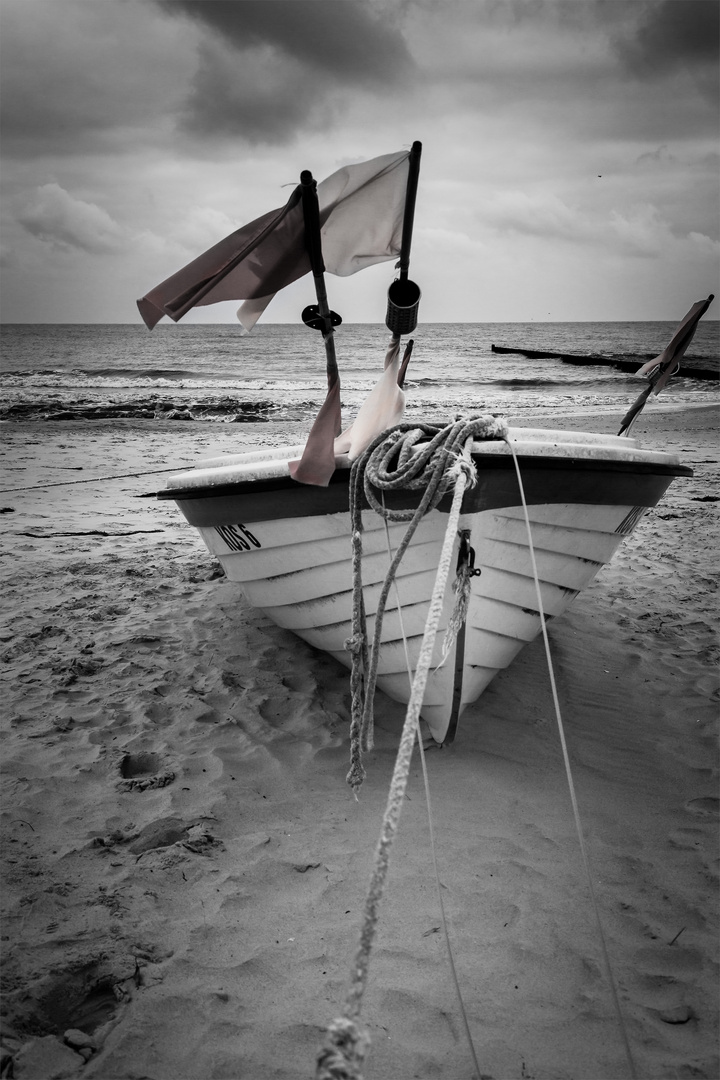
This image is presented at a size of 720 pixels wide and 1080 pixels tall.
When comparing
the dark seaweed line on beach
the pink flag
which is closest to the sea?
the dark seaweed line on beach

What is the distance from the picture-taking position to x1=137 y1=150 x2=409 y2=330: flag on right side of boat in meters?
2.52

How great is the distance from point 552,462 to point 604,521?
0.56 metres

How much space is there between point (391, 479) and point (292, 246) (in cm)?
99

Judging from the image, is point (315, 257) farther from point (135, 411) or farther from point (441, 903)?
point (135, 411)

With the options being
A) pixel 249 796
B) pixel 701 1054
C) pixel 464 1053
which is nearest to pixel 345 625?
pixel 249 796

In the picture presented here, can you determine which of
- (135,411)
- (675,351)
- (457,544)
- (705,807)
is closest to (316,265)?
(457,544)

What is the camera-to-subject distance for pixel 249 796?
289 centimetres

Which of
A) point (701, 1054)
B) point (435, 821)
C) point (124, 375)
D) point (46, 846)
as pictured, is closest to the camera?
point (701, 1054)

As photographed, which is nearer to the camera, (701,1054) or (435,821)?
(701,1054)

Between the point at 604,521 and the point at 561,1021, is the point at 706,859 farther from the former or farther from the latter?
the point at 604,521

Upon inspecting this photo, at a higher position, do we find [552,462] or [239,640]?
[552,462]

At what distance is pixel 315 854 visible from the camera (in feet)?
8.52

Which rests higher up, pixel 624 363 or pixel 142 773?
pixel 624 363

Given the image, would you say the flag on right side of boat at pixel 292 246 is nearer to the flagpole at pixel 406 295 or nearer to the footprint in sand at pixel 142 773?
the flagpole at pixel 406 295
